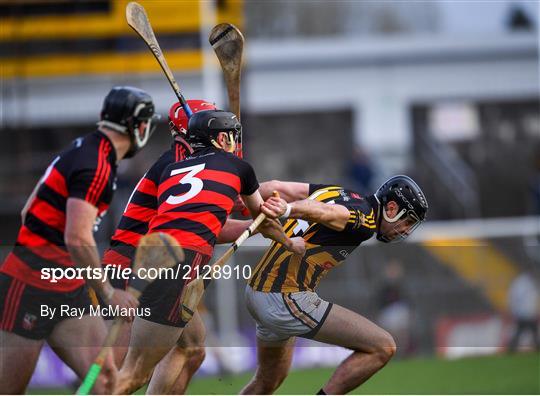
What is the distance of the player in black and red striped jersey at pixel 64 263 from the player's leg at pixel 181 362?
1.65 ft

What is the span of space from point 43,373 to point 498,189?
12.6 metres

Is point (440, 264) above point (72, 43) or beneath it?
beneath

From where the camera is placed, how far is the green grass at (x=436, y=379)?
9938 millimetres

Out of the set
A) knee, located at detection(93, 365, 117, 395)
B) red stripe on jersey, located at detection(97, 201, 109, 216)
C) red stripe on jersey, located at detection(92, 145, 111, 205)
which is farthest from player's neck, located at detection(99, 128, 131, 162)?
knee, located at detection(93, 365, 117, 395)

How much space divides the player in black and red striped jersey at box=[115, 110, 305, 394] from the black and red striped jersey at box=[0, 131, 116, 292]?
364 millimetres

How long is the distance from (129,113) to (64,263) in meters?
0.99

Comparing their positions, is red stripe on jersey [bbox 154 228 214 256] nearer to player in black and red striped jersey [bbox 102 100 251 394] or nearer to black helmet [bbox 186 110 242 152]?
black helmet [bbox 186 110 242 152]

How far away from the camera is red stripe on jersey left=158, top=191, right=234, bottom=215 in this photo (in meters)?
6.42

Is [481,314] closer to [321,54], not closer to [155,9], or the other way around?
[155,9]

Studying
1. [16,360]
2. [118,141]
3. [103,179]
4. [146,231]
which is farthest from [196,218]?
[16,360]

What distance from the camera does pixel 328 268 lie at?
7020mm

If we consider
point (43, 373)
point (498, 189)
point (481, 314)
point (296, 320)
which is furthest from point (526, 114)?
point (296, 320)

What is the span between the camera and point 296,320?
685 centimetres

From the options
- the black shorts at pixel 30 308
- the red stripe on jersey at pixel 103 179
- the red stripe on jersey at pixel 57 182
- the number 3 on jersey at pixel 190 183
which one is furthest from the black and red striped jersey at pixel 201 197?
the black shorts at pixel 30 308
